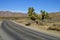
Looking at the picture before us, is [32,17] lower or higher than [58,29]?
lower

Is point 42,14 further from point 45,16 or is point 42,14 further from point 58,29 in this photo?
point 58,29

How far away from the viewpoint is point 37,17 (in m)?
84.8

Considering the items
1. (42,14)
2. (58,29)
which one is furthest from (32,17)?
(58,29)

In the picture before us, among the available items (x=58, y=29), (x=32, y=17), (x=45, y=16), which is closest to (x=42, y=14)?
(x=45, y=16)

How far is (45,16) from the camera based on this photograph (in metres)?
83.6

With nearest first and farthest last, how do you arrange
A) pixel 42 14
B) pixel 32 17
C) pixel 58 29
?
pixel 58 29 < pixel 42 14 < pixel 32 17

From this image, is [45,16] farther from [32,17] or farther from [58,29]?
[58,29]

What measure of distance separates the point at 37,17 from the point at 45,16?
388cm

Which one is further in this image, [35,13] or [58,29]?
[35,13]

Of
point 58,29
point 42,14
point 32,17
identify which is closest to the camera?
point 58,29

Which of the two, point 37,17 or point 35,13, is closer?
point 37,17

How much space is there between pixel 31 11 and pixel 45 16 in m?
12.9

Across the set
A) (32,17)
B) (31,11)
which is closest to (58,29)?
(32,17)

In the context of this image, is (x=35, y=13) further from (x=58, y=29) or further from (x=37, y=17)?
(x=58, y=29)
